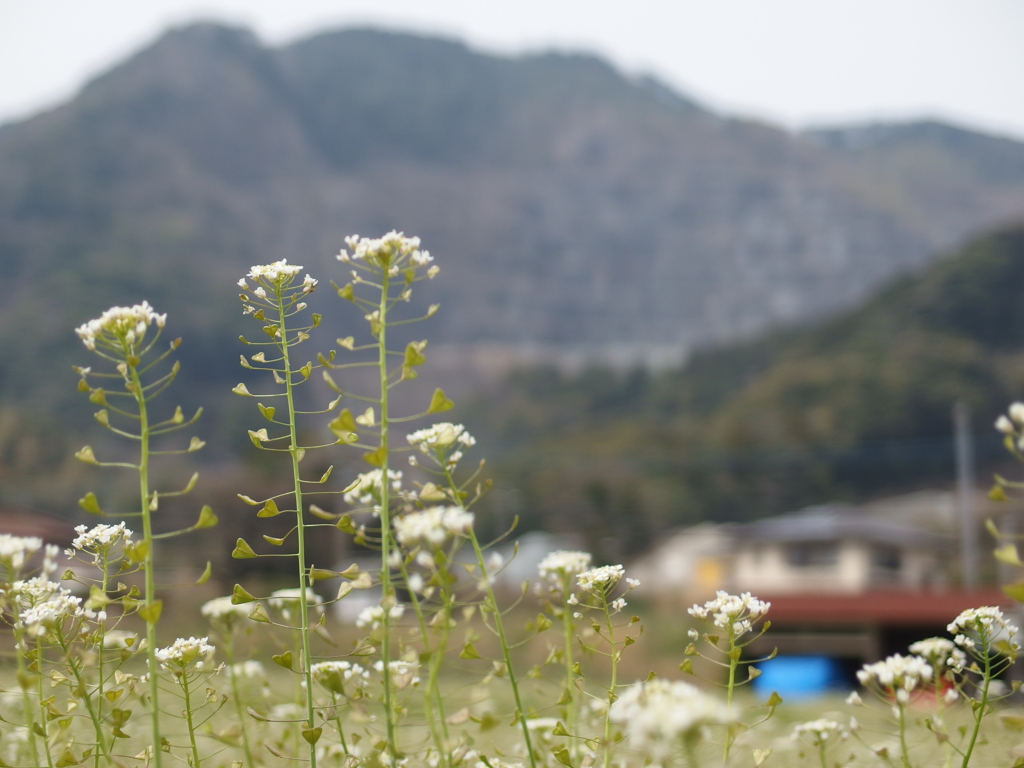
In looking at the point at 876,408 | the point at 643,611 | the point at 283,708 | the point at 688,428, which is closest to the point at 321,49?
the point at 688,428

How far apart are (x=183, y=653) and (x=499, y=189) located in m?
185

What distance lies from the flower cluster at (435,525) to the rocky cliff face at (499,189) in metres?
→ 115

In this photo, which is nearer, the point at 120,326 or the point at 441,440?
the point at 120,326

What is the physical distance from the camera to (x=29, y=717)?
1.67 meters

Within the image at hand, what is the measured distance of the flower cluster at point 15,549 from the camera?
62.7 inches

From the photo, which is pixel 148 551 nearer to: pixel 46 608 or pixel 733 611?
pixel 46 608

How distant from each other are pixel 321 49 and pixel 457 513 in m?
208

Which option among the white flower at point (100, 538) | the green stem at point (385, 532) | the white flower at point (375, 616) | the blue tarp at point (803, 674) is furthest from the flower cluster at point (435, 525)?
the blue tarp at point (803, 674)

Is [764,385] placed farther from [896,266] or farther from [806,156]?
[806,156]

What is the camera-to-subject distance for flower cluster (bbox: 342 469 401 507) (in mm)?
1785

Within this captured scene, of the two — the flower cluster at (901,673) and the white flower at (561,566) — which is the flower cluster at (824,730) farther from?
the white flower at (561,566)

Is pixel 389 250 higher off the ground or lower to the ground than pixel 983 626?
higher

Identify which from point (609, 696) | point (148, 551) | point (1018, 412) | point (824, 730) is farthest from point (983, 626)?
point (148, 551)

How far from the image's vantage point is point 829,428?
58.0 metres
